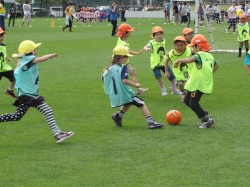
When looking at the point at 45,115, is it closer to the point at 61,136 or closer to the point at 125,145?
the point at 61,136

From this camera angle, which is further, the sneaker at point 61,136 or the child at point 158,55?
the child at point 158,55

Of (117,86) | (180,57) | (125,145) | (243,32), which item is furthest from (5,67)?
(243,32)

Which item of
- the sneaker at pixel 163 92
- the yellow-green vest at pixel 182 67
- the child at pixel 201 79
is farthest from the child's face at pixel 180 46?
the child at pixel 201 79

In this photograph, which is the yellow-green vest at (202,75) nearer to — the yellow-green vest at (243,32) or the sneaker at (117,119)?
the sneaker at (117,119)

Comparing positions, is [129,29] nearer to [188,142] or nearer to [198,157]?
[188,142]

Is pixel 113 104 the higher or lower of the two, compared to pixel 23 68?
lower

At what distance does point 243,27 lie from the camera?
23.8 meters

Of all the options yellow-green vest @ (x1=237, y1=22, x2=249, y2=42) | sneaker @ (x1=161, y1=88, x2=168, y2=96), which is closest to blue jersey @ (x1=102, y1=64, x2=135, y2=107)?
sneaker @ (x1=161, y1=88, x2=168, y2=96)

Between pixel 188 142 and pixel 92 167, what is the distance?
6.78 feet

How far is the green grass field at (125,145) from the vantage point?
7688mm

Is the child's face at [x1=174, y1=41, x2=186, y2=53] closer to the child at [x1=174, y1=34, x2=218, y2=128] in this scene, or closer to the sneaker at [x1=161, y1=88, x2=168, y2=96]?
the sneaker at [x1=161, y1=88, x2=168, y2=96]

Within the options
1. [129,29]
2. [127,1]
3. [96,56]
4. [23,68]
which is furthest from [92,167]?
[127,1]

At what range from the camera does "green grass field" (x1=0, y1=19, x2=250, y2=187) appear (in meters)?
7.69

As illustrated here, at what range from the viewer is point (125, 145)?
31.3 feet
